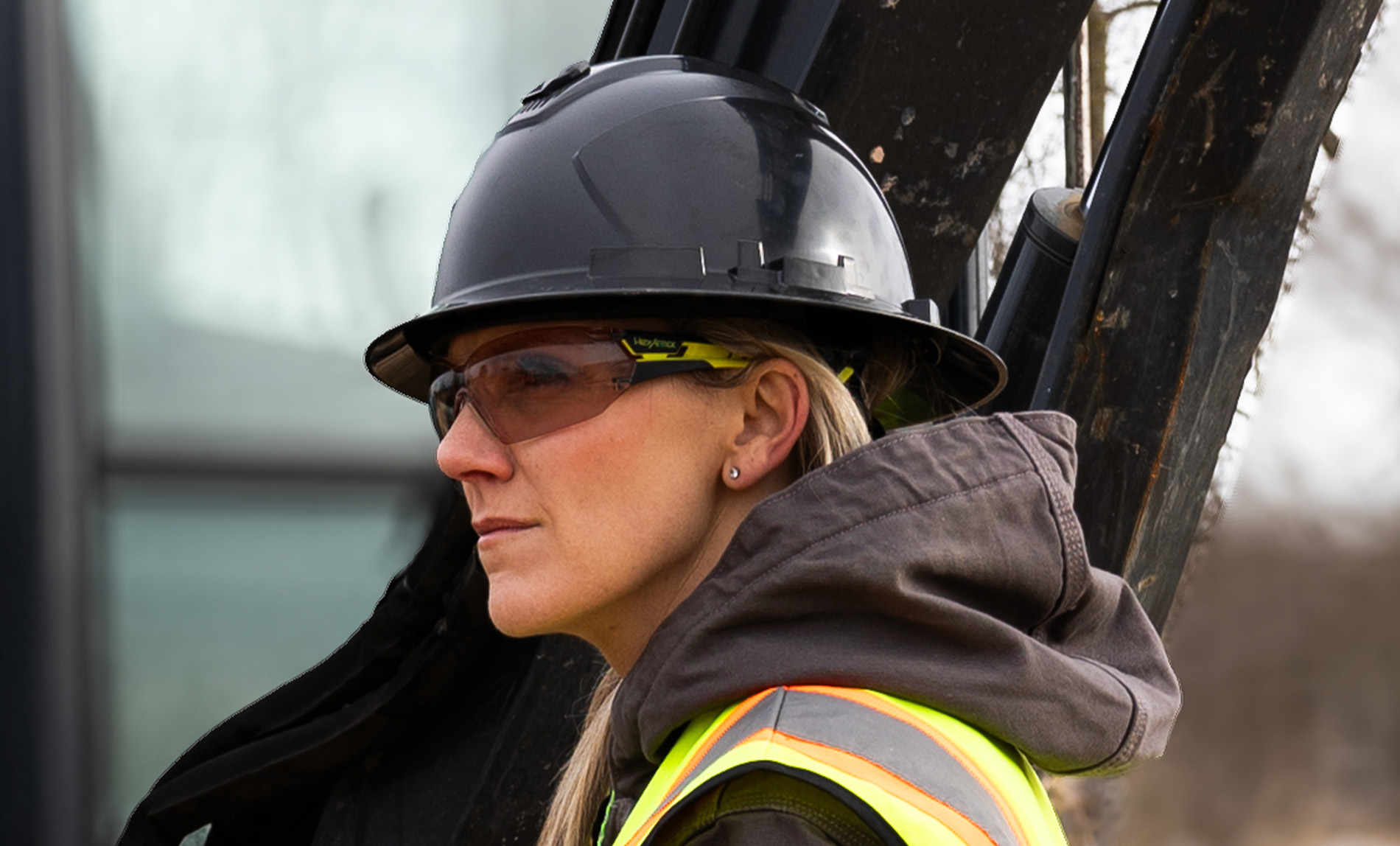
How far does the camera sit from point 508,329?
187cm

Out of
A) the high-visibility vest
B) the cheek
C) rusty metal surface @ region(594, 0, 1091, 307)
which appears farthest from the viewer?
rusty metal surface @ region(594, 0, 1091, 307)

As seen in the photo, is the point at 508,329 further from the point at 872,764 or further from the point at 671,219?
the point at 872,764

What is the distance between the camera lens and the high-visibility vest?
1244 millimetres

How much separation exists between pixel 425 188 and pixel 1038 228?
1.06 metres

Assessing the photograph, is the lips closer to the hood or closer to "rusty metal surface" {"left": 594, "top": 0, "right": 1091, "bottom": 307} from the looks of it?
the hood

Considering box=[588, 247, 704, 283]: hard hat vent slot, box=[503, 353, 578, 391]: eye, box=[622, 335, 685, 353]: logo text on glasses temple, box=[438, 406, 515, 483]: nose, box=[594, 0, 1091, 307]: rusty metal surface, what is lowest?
box=[438, 406, 515, 483]: nose

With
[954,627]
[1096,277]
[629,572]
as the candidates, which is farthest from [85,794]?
[1096,277]

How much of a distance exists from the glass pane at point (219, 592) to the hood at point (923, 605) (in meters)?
0.59

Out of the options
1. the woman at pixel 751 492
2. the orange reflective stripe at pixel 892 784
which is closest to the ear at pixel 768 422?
the woman at pixel 751 492

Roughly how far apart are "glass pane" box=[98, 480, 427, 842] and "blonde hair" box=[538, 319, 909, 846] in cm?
45

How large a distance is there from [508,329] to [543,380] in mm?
128

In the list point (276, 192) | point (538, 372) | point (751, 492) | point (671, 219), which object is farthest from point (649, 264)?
point (276, 192)

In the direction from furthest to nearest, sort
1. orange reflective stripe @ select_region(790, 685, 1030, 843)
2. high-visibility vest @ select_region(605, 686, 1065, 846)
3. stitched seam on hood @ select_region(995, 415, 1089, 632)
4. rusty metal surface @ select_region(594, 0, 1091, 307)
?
1. rusty metal surface @ select_region(594, 0, 1091, 307)
2. stitched seam on hood @ select_region(995, 415, 1089, 632)
3. orange reflective stripe @ select_region(790, 685, 1030, 843)
4. high-visibility vest @ select_region(605, 686, 1065, 846)

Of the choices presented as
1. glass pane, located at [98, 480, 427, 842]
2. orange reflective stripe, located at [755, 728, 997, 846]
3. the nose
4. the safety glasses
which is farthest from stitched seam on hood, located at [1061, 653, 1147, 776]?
glass pane, located at [98, 480, 427, 842]
